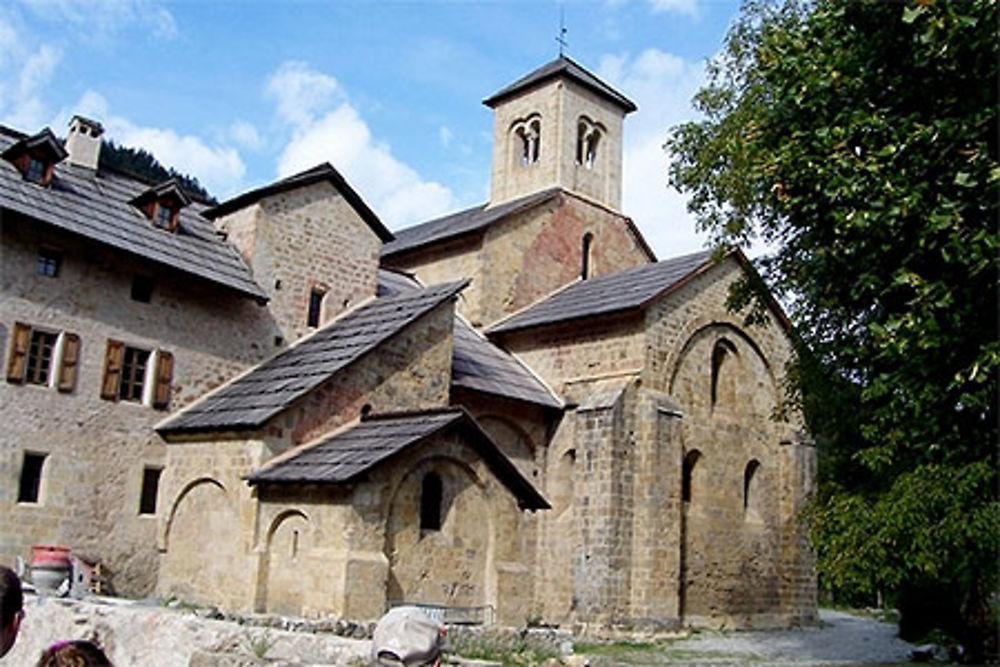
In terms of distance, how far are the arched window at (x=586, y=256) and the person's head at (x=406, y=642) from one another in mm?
25382

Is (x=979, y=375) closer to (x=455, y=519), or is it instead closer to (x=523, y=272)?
(x=455, y=519)

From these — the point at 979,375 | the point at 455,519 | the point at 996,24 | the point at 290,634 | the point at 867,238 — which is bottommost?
the point at 290,634

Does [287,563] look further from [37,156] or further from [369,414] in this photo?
[37,156]

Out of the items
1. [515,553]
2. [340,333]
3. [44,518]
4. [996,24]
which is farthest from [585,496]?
[996,24]

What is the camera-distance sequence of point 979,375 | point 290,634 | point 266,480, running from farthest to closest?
point 266,480 < point 979,375 < point 290,634

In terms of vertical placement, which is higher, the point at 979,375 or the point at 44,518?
the point at 979,375

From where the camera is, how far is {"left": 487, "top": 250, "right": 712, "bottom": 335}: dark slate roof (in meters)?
23.0

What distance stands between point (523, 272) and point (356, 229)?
6210mm

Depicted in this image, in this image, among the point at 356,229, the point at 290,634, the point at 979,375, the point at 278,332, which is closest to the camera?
the point at 290,634

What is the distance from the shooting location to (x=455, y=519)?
55.2ft

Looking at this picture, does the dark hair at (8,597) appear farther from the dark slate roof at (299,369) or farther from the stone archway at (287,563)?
the dark slate roof at (299,369)

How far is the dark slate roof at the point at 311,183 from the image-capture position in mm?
20484

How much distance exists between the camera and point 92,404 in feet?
57.8

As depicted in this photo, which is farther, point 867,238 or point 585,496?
point 585,496
